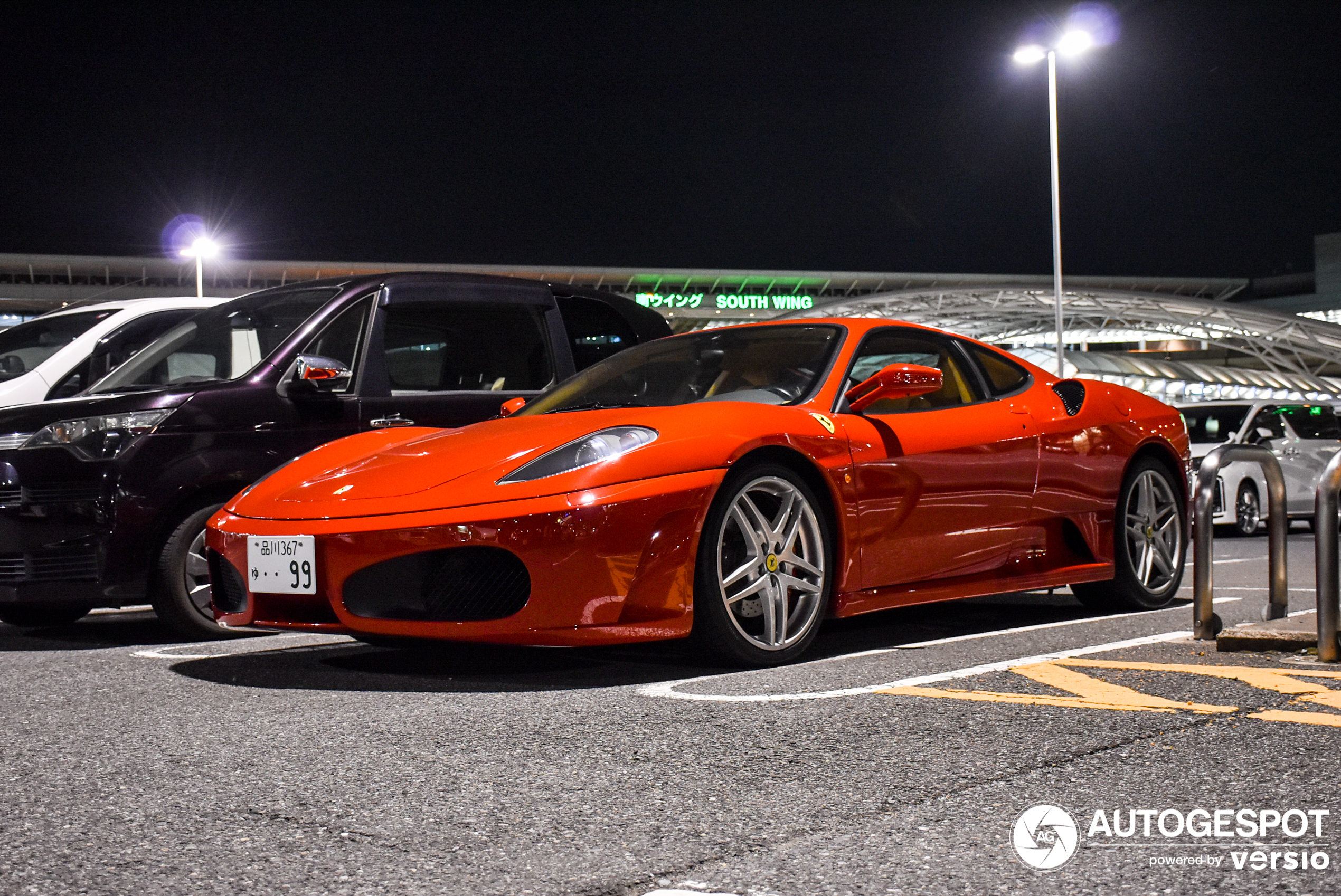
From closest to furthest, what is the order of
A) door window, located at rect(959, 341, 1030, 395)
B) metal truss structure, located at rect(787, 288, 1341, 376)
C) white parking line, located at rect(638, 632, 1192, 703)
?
white parking line, located at rect(638, 632, 1192, 703) → door window, located at rect(959, 341, 1030, 395) → metal truss structure, located at rect(787, 288, 1341, 376)

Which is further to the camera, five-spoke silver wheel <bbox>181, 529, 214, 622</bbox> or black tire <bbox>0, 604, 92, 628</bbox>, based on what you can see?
black tire <bbox>0, 604, 92, 628</bbox>

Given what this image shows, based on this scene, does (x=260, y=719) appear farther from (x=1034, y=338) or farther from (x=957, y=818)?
(x=1034, y=338)

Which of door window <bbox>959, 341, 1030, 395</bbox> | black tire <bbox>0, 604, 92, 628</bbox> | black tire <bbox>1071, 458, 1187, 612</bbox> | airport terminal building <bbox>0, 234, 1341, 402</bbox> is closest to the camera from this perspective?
door window <bbox>959, 341, 1030, 395</bbox>

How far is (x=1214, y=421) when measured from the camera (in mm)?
15258

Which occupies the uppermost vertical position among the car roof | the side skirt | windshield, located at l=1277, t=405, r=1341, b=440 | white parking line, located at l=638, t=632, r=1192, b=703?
the car roof

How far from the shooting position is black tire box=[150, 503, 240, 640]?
5590 mm

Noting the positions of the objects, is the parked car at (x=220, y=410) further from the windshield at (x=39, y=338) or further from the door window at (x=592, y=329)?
the windshield at (x=39, y=338)

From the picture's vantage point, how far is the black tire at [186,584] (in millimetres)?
5590

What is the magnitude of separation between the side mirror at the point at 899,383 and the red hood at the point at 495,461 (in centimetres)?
27

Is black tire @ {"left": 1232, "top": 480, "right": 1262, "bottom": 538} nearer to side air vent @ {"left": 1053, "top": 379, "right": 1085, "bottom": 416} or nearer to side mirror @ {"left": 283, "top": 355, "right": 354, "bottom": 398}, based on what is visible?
side air vent @ {"left": 1053, "top": 379, "right": 1085, "bottom": 416}

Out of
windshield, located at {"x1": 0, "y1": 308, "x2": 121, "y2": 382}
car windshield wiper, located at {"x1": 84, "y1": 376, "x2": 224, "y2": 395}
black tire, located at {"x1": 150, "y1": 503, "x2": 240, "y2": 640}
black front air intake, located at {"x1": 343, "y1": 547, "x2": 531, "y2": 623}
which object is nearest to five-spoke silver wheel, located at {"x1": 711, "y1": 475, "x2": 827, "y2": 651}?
black front air intake, located at {"x1": 343, "y1": 547, "x2": 531, "y2": 623}

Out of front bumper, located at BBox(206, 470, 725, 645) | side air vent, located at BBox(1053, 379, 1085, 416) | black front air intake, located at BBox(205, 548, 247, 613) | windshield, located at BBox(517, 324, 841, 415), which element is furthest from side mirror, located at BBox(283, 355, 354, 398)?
side air vent, located at BBox(1053, 379, 1085, 416)

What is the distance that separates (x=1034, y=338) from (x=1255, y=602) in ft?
185

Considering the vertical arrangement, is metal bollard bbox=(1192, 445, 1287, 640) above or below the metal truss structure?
below
